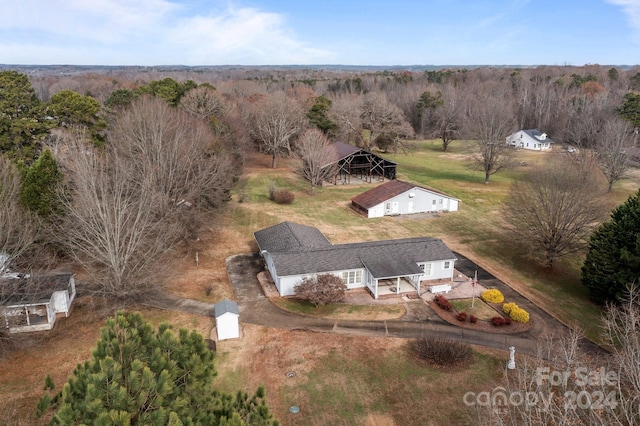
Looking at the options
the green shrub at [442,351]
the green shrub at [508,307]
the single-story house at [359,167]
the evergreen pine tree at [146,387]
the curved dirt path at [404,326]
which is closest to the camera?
the evergreen pine tree at [146,387]

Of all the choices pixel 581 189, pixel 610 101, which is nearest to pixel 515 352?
pixel 581 189

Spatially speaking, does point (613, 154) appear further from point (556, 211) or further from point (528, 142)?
point (528, 142)

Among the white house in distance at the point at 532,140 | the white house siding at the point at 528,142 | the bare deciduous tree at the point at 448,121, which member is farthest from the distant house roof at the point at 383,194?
the white house in distance at the point at 532,140

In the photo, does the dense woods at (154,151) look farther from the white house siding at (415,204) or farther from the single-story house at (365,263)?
the white house siding at (415,204)

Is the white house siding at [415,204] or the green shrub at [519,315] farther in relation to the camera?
the white house siding at [415,204]

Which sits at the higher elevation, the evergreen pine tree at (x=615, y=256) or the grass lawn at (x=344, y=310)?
the evergreen pine tree at (x=615, y=256)

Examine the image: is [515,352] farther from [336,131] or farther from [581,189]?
[336,131]
